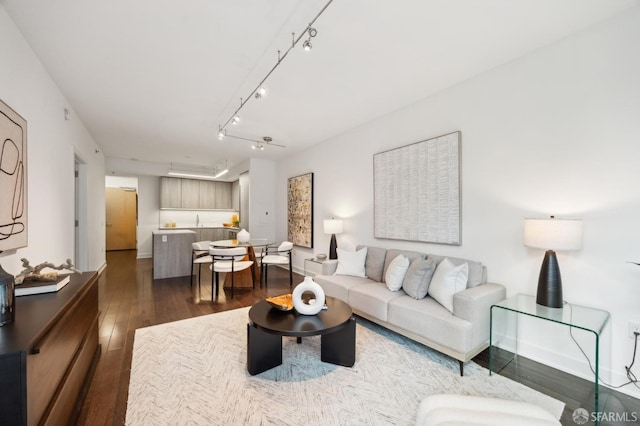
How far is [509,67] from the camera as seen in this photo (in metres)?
2.58

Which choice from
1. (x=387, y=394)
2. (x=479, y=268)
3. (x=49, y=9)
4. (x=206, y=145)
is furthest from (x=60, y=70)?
(x=479, y=268)

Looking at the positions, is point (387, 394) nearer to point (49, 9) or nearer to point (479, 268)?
point (479, 268)

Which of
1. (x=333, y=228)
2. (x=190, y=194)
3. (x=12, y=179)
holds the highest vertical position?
(x=190, y=194)

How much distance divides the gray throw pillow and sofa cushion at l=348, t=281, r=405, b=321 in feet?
0.51

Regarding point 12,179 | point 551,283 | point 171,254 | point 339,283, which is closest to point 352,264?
point 339,283

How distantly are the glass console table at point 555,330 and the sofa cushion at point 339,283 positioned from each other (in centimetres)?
145

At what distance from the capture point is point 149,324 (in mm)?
3117

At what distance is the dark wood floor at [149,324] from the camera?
1851mm

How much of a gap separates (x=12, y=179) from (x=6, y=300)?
45.8 inches

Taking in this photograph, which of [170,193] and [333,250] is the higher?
Answer: [170,193]

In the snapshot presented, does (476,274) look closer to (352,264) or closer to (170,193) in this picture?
(352,264)

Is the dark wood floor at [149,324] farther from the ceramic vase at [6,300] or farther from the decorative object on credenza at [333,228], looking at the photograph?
the decorative object on credenza at [333,228]

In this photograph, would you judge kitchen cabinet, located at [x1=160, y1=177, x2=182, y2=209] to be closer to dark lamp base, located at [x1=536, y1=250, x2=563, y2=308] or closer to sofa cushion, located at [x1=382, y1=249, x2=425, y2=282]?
sofa cushion, located at [x1=382, y1=249, x2=425, y2=282]

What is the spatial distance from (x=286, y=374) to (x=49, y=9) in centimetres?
319
